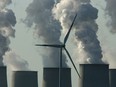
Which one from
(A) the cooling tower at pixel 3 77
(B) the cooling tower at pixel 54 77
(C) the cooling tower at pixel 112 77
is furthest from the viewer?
(C) the cooling tower at pixel 112 77

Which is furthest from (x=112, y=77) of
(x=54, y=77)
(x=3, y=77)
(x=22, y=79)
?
(x=3, y=77)

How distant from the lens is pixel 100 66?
2037 inches

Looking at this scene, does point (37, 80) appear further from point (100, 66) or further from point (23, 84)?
point (100, 66)

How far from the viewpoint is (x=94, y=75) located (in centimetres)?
5172

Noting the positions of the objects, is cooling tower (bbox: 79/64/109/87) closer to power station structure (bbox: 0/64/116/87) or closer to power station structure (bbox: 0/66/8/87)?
power station structure (bbox: 0/64/116/87)

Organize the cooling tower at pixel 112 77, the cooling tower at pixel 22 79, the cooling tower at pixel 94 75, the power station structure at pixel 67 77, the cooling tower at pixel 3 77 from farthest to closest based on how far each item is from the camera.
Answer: the cooling tower at pixel 112 77, the cooling tower at pixel 22 79, the cooling tower at pixel 3 77, the power station structure at pixel 67 77, the cooling tower at pixel 94 75

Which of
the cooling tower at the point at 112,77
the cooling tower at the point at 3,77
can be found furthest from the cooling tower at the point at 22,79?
the cooling tower at the point at 112,77

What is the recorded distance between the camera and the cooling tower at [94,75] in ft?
169

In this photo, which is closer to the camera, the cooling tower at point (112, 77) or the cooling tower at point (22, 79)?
the cooling tower at point (22, 79)

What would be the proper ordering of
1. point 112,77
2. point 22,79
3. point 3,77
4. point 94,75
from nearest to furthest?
point 94,75 → point 3,77 → point 22,79 → point 112,77

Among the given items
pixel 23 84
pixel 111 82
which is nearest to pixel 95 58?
pixel 111 82

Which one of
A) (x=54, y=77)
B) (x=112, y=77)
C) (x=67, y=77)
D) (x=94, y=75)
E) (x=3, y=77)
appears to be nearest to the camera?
(x=94, y=75)

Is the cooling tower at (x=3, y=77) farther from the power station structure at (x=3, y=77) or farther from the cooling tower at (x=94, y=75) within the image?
the cooling tower at (x=94, y=75)

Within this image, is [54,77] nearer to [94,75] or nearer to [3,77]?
[3,77]
